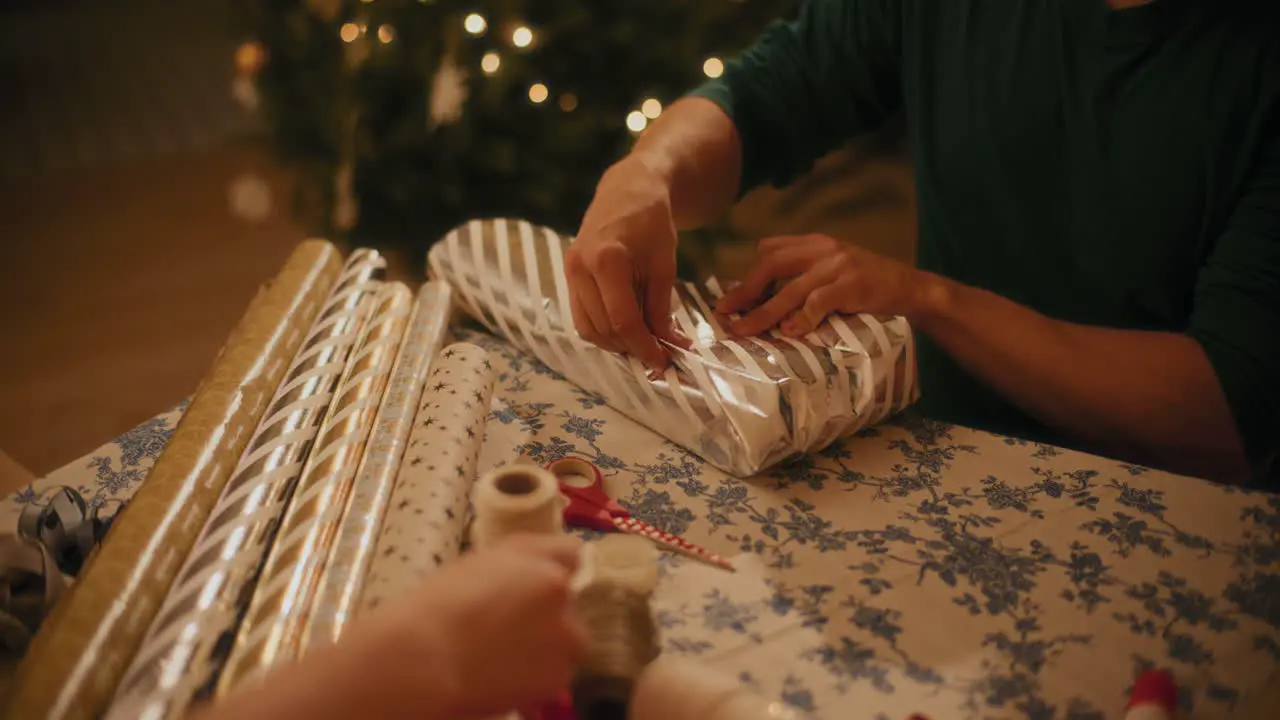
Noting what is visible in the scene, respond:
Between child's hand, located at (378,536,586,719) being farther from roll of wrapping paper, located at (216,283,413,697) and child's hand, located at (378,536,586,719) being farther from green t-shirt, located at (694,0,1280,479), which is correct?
green t-shirt, located at (694,0,1280,479)

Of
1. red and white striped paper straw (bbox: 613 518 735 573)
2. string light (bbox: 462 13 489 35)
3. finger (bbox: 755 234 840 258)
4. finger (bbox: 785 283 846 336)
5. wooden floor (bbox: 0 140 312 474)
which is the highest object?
string light (bbox: 462 13 489 35)

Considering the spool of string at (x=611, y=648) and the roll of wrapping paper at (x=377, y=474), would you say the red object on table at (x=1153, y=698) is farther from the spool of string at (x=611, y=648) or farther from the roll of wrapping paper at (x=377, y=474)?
the roll of wrapping paper at (x=377, y=474)

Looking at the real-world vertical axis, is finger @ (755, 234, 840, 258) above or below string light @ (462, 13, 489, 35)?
below

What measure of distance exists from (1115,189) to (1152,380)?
247 mm

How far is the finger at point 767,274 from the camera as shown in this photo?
0.96 metres

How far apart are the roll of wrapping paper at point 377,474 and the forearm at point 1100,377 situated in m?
0.52

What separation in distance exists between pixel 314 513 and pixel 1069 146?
0.92 meters

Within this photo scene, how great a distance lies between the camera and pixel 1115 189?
3.45 feet

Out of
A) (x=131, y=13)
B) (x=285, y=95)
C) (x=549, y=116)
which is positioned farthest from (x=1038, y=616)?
(x=131, y=13)

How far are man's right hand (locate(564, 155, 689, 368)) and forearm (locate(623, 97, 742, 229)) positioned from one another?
5.2 inches

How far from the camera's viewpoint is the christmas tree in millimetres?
1821

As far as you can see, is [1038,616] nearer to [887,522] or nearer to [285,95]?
[887,522]

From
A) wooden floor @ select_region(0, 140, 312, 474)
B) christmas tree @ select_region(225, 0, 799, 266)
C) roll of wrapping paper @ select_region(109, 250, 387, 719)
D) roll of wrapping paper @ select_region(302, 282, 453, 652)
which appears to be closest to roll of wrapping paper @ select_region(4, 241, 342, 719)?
roll of wrapping paper @ select_region(109, 250, 387, 719)

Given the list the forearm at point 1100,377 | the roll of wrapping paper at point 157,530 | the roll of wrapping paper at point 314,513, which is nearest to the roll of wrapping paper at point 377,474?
the roll of wrapping paper at point 314,513
